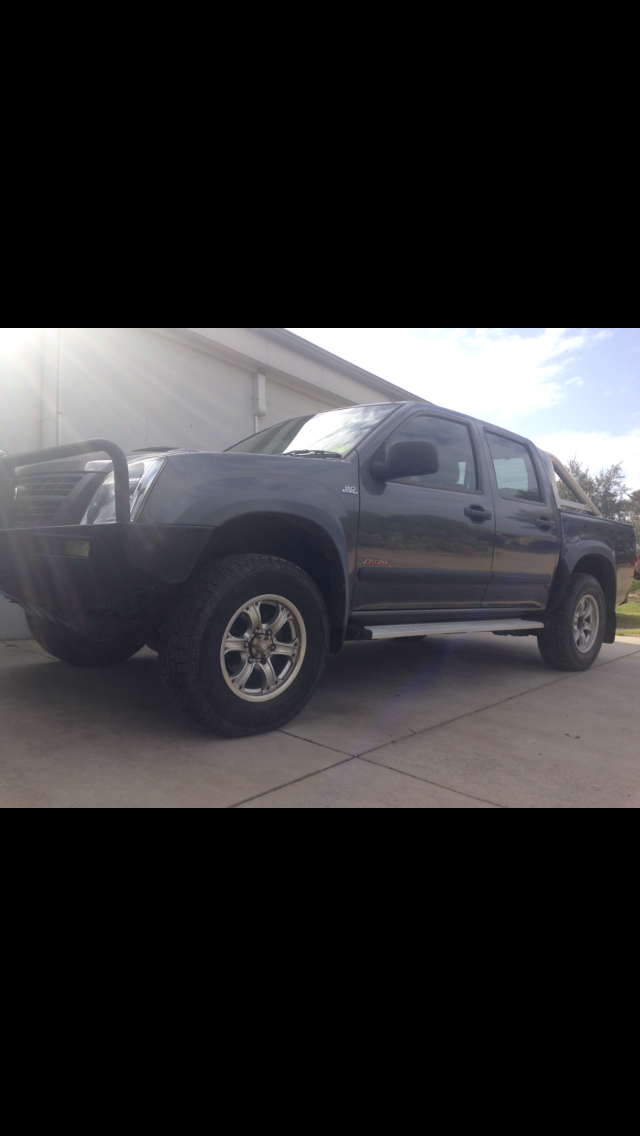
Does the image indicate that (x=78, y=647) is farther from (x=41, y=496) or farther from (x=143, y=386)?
(x=143, y=386)

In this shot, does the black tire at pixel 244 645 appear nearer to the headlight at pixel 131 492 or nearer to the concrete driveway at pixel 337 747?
the concrete driveway at pixel 337 747

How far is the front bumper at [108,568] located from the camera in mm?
2707

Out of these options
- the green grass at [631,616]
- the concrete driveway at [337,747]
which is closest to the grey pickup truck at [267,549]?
the concrete driveway at [337,747]

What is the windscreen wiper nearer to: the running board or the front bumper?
the running board

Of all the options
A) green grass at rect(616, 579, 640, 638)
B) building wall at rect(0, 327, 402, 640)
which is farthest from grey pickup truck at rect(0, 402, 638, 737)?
green grass at rect(616, 579, 640, 638)

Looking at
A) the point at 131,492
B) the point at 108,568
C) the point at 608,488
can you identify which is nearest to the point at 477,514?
the point at 131,492

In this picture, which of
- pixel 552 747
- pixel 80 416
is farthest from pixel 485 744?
pixel 80 416

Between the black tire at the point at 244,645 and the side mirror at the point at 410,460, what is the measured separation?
825 mm

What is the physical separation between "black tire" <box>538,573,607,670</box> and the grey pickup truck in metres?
0.63

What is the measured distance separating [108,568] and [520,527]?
3044 mm
